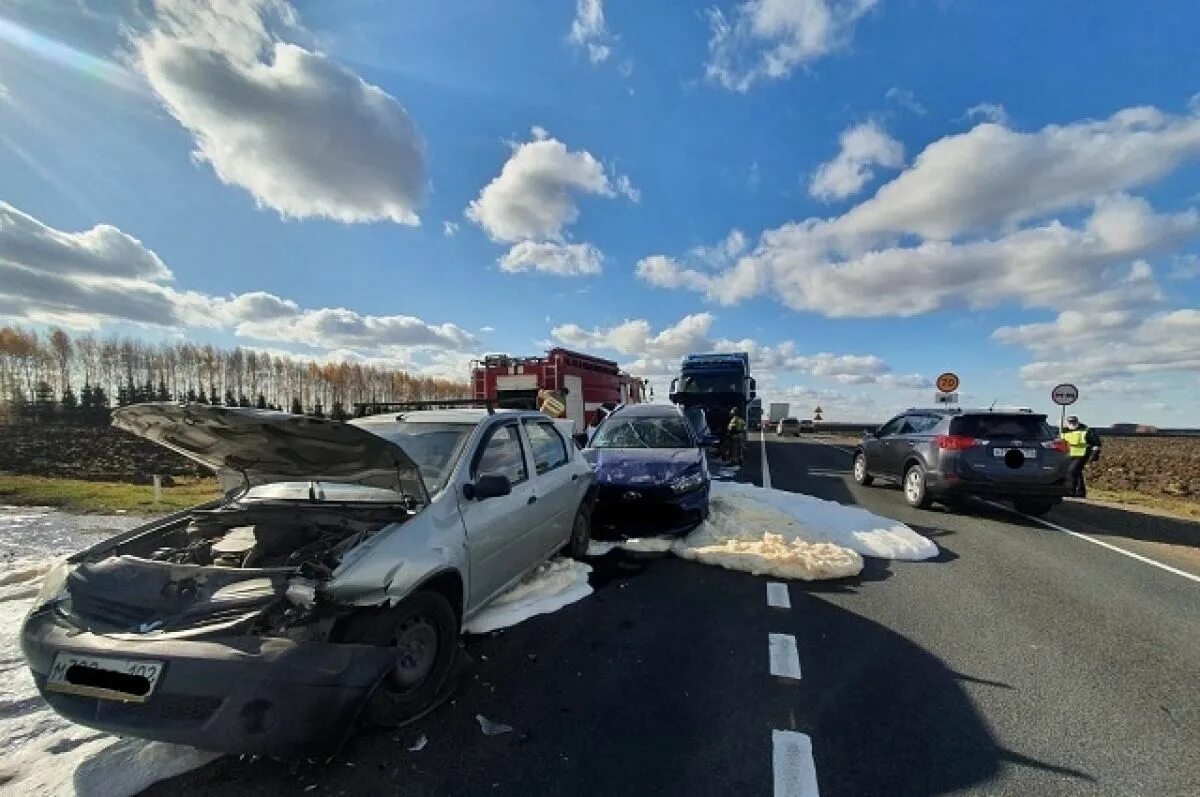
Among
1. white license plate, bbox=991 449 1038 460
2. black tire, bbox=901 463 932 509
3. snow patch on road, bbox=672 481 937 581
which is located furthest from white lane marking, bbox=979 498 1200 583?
snow patch on road, bbox=672 481 937 581

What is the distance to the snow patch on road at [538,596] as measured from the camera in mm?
4359

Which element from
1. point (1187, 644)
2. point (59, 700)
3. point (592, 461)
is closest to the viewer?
point (59, 700)

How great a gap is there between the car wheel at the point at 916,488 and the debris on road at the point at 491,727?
8655 millimetres

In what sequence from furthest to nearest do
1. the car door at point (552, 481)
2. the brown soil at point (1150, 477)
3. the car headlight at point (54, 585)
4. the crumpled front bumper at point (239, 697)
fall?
the brown soil at point (1150, 477), the car door at point (552, 481), the car headlight at point (54, 585), the crumpled front bumper at point (239, 697)

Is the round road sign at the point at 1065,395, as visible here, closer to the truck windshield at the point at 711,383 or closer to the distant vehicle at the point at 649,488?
the truck windshield at the point at 711,383

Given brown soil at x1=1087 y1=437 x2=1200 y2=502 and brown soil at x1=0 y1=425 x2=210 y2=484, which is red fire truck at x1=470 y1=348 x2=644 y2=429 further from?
brown soil at x1=1087 y1=437 x2=1200 y2=502

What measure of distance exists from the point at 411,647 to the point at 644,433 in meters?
5.69

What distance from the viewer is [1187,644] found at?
421 centimetres

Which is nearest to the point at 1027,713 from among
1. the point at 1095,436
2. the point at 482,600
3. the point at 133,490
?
the point at 482,600

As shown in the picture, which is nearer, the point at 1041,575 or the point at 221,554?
the point at 221,554

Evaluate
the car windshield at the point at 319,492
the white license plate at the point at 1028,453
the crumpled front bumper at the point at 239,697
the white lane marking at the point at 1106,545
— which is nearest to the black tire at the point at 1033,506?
the white lane marking at the point at 1106,545

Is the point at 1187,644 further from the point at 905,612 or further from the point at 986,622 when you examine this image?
the point at 905,612

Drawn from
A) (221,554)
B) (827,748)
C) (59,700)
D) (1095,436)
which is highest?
(1095,436)

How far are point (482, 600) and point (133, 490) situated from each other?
11.5m
